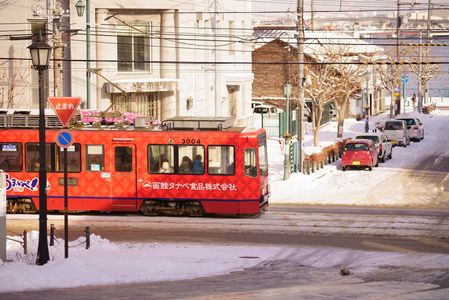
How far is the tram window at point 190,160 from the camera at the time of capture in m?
32.5

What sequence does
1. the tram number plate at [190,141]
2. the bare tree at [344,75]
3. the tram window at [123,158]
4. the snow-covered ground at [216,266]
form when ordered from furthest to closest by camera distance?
1. the bare tree at [344,75]
2. the tram window at [123,158]
3. the tram number plate at [190,141]
4. the snow-covered ground at [216,266]

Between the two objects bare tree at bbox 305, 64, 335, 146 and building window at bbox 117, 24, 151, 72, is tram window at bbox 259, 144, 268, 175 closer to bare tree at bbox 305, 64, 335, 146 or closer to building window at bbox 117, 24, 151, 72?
building window at bbox 117, 24, 151, 72

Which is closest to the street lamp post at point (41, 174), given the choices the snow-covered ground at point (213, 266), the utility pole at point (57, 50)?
the snow-covered ground at point (213, 266)

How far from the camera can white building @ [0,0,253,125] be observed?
49000mm

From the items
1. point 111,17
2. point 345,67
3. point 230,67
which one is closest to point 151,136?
point 111,17

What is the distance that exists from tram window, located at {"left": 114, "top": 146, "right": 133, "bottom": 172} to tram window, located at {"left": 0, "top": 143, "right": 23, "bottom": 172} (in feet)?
10.9

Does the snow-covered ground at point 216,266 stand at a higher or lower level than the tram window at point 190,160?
lower

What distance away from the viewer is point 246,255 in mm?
25688

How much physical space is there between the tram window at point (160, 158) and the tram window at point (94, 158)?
1600 millimetres

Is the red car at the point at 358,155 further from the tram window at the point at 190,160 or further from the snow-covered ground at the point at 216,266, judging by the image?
the snow-covered ground at the point at 216,266

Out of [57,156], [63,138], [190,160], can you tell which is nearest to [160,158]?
[190,160]

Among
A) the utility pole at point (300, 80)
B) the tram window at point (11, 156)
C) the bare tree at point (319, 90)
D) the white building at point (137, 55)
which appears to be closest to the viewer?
the tram window at point (11, 156)

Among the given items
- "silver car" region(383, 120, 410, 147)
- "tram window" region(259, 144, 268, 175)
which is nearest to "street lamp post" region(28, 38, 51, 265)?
"tram window" region(259, 144, 268, 175)

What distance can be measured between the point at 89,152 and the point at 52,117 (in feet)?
5.62
